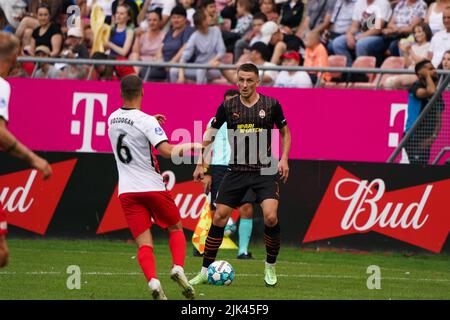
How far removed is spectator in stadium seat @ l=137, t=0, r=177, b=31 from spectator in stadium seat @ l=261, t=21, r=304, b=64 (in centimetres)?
217

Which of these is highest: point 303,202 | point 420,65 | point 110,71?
point 420,65

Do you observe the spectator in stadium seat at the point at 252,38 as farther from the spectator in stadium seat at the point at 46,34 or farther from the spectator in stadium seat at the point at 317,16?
the spectator in stadium seat at the point at 46,34

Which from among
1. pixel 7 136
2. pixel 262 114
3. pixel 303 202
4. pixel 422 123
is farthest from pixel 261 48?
pixel 7 136

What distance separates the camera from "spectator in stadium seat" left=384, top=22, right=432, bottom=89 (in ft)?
62.5

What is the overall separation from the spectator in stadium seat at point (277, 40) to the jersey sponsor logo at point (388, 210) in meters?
3.36

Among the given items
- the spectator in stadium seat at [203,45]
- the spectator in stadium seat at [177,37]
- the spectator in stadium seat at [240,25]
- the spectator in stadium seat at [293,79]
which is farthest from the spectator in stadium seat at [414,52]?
the spectator in stadium seat at [177,37]

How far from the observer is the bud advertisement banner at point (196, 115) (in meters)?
19.0

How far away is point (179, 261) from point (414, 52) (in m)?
9.51

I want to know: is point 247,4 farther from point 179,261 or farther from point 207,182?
point 179,261

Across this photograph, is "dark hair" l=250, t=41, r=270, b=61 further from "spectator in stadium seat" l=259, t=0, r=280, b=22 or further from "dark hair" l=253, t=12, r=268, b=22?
"spectator in stadium seat" l=259, t=0, r=280, b=22

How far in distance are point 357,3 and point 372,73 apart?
7.24 feet

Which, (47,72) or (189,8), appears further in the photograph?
(189,8)

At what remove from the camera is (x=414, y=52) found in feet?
63.7
